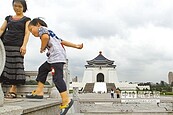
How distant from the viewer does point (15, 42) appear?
171 inches

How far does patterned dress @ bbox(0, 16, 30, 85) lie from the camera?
4.21 meters

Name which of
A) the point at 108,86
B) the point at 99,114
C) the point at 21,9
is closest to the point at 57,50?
the point at 21,9

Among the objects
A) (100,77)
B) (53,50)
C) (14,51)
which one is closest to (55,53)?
(53,50)

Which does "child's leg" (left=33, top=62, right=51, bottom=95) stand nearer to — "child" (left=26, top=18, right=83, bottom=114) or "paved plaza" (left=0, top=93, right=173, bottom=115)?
"child" (left=26, top=18, right=83, bottom=114)

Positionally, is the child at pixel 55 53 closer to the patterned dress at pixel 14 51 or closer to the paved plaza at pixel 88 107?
the paved plaza at pixel 88 107

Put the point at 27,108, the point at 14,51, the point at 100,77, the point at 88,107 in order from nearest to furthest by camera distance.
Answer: the point at 27,108
the point at 14,51
the point at 88,107
the point at 100,77

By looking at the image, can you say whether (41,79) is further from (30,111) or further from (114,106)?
(114,106)

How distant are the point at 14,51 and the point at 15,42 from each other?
0.18 meters

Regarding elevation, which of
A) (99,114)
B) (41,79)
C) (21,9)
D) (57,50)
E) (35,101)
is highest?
(21,9)

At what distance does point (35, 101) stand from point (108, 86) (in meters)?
48.7

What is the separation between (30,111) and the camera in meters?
2.66

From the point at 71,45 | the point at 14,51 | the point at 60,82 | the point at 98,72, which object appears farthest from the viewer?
the point at 98,72

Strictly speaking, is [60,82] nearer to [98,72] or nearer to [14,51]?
[14,51]

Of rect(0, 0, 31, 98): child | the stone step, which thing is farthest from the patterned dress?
the stone step
